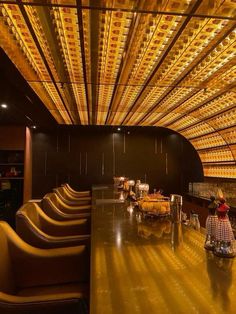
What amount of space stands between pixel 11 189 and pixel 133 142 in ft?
13.4

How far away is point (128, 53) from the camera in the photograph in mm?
3213

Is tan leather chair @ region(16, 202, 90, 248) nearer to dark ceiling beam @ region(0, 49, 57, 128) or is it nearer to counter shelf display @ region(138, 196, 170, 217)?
counter shelf display @ region(138, 196, 170, 217)

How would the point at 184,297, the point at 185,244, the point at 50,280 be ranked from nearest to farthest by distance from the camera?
1. the point at 184,297
2. the point at 185,244
3. the point at 50,280

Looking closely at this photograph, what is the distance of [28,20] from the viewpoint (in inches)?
97.7

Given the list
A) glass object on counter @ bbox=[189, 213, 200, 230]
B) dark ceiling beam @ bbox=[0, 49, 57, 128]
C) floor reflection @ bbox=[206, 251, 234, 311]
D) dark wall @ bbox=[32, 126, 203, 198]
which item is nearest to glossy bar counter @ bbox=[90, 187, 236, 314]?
floor reflection @ bbox=[206, 251, 234, 311]

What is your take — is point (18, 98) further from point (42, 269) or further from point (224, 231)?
point (224, 231)

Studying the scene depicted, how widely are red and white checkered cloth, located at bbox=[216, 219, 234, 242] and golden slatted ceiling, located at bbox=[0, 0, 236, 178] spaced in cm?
168

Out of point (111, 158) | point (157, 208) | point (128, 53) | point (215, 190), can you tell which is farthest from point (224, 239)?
point (111, 158)


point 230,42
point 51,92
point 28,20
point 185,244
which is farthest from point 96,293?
point 51,92

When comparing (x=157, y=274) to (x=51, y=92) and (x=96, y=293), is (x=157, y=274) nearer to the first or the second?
(x=96, y=293)

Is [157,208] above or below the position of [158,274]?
above

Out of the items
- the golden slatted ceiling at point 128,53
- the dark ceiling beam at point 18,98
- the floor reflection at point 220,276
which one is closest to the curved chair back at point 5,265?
the floor reflection at point 220,276

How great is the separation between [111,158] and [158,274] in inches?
317

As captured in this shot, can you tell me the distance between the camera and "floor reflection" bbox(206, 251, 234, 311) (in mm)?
917
